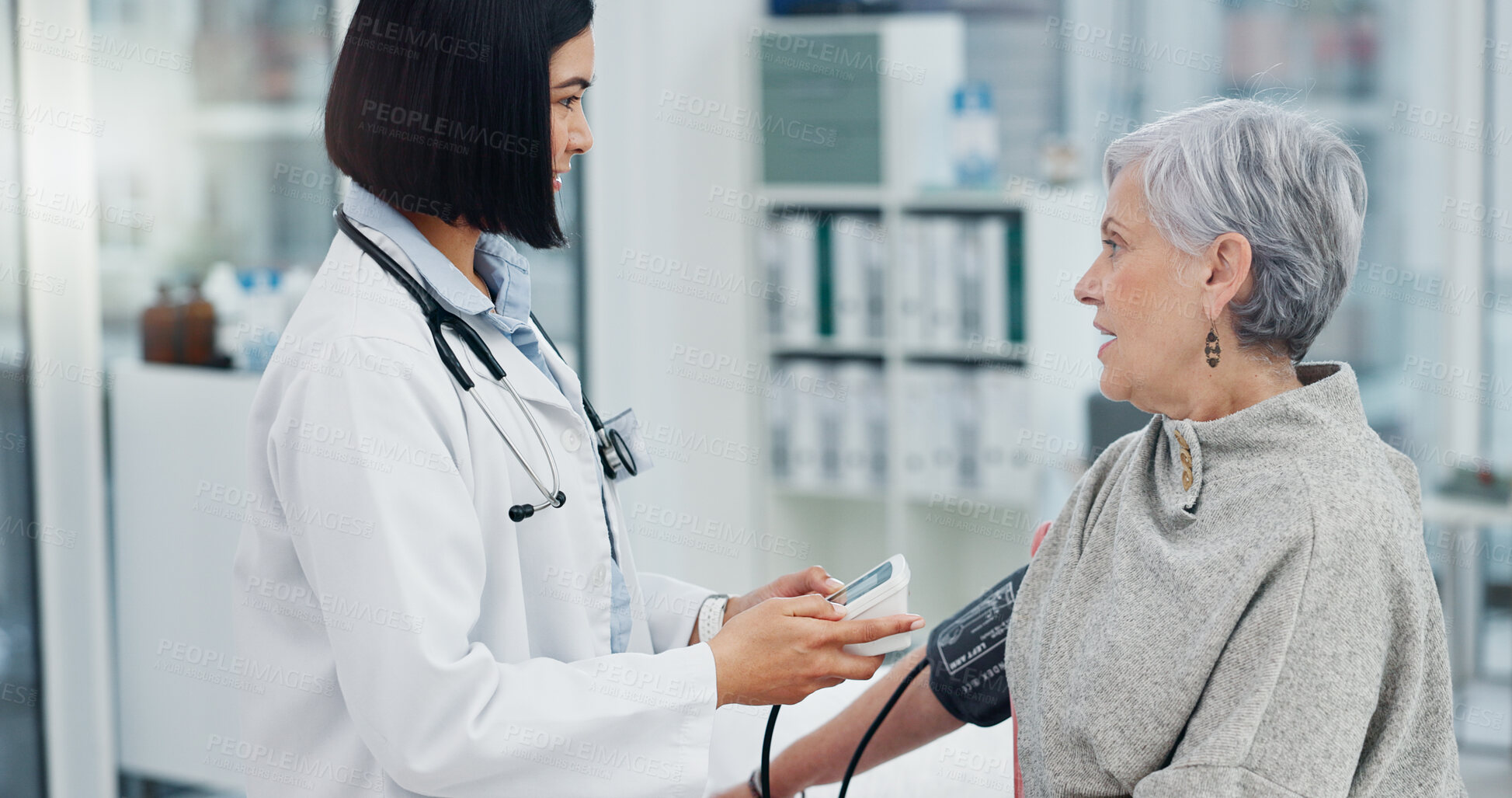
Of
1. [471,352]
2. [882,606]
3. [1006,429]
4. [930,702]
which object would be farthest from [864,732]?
[1006,429]

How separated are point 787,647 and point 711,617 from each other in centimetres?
30

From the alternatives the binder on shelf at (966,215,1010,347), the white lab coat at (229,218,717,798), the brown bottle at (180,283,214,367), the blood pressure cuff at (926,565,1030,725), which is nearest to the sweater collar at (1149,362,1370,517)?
the blood pressure cuff at (926,565,1030,725)

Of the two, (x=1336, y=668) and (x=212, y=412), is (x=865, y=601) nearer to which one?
(x=1336, y=668)

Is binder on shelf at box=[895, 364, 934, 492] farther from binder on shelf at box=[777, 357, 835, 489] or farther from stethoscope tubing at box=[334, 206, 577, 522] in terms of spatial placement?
stethoscope tubing at box=[334, 206, 577, 522]

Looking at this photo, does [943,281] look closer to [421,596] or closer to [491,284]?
[491,284]

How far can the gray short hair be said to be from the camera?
1144 mm

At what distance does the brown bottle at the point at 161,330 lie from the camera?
223cm

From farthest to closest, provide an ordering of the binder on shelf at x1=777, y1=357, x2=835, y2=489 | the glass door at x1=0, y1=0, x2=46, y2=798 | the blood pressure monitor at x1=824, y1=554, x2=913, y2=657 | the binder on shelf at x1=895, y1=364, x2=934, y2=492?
the binder on shelf at x1=777, y1=357, x2=835, y2=489, the binder on shelf at x1=895, y1=364, x2=934, y2=492, the glass door at x1=0, y1=0, x2=46, y2=798, the blood pressure monitor at x1=824, y1=554, x2=913, y2=657

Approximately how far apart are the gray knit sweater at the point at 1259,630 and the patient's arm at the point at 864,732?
241 millimetres

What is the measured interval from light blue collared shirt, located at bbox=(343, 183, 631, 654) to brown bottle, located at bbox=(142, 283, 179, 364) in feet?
3.80

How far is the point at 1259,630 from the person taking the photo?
1041 mm

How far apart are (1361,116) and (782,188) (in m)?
1.61

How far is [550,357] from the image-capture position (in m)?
1.33

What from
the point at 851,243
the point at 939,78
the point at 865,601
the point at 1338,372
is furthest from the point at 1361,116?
the point at 865,601
